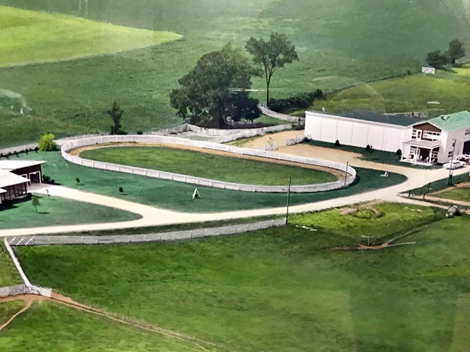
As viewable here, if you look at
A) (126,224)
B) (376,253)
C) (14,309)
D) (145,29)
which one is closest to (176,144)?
(145,29)

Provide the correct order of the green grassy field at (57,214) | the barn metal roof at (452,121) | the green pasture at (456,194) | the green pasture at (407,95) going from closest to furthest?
1. the green grassy field at (57,214)
2. the green pasture at (456,194)
3. the barn metal roof at (452,121)
4. the green pasture at (407,95)

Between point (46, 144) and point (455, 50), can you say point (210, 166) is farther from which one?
point (455, 50)

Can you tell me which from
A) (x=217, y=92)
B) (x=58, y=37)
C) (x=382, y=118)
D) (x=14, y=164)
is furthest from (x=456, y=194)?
(x=58, y=37)

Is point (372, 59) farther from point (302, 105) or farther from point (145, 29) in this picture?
point (145, 29)

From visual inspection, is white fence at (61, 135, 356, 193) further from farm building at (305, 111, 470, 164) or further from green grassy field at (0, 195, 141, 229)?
green grassy field at (0, 195, 141, 229)

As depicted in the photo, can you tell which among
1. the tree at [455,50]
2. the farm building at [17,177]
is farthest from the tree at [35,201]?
the tree at [455,50]

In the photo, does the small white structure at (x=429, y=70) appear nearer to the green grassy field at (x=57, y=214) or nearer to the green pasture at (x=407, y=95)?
the green pasture at (x=407, y=95)

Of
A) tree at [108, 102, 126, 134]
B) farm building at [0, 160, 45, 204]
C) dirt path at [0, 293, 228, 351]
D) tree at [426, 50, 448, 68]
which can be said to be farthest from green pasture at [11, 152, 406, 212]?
tree at [426, 50, 448, 68]
